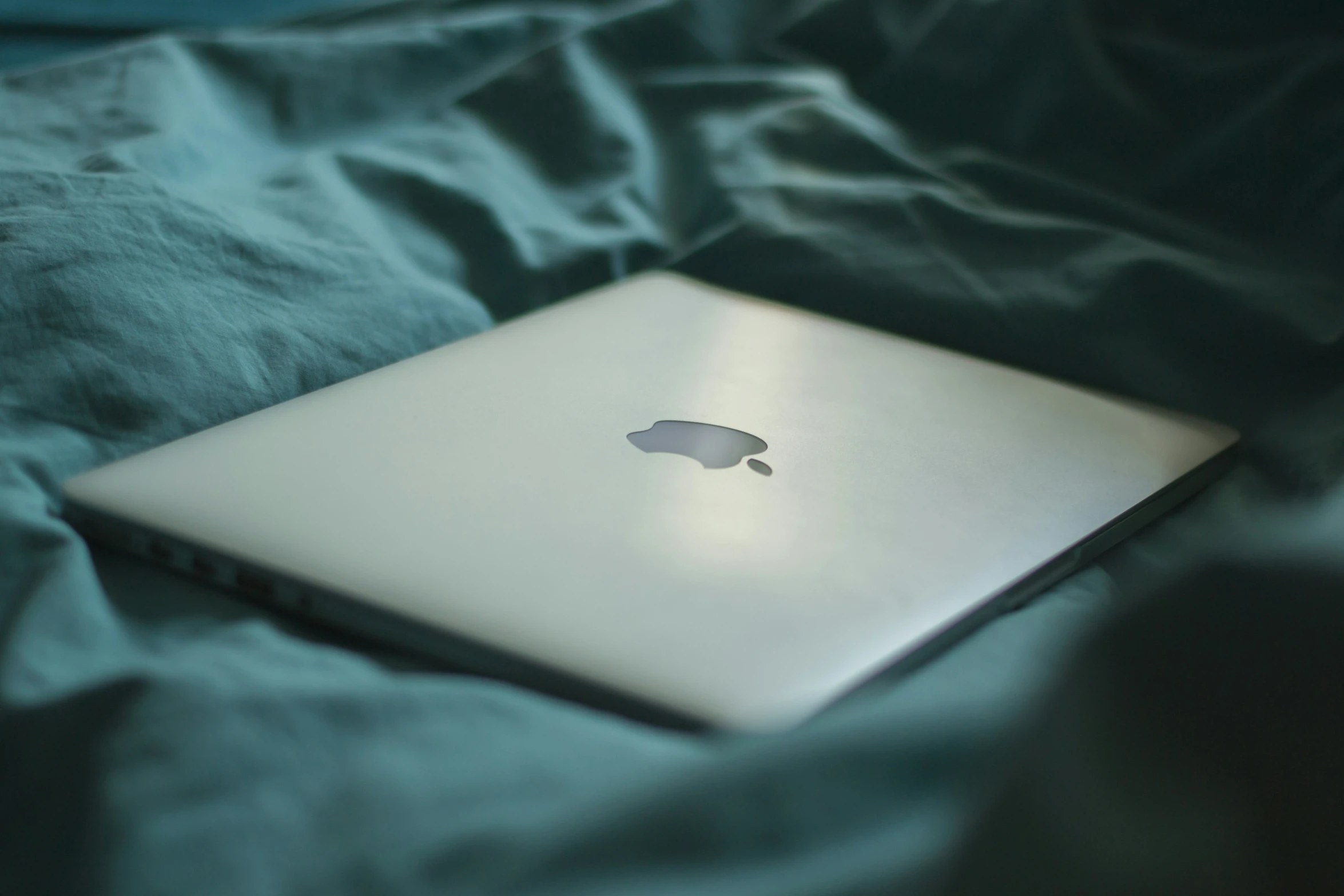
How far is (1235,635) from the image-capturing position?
44 cm

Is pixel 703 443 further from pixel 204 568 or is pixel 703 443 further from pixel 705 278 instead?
pixel 705 278

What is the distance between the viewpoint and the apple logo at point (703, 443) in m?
0.60

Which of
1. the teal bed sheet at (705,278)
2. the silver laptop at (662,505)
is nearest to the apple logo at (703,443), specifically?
the silver laptop at (662,505)

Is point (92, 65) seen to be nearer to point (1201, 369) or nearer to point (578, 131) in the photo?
point (578, 131)

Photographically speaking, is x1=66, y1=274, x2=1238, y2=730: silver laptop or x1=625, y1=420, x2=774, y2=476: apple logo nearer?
x1=66, y1=274, x2=1238, y2=730: silver laptop

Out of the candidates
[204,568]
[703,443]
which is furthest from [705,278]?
[204,568]

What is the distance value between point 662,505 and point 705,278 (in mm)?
444

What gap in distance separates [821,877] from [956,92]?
945mm

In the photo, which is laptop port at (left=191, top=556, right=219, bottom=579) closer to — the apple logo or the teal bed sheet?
the teal bed sheet

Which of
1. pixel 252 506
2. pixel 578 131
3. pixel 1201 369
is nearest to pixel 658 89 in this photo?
pixel 578 131

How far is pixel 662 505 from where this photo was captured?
0.55 meters

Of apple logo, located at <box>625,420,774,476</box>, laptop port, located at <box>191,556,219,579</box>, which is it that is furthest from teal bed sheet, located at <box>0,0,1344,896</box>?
apple logo, located at <box>625,420,774,476</box>

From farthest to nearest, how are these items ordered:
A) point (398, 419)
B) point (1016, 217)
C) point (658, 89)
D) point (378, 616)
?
1. point (658, 89)
2. point (1016, 217)
3. point (398, 419)
4. point (378, 616)

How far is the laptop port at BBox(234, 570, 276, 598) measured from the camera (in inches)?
20.6
